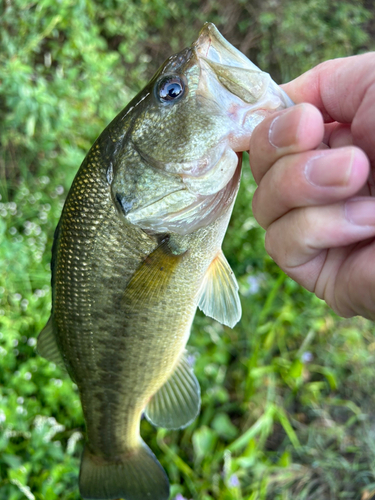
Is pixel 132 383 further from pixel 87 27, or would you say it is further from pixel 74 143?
pixel 87 27

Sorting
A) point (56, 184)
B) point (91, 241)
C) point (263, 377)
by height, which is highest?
point (91, 241)

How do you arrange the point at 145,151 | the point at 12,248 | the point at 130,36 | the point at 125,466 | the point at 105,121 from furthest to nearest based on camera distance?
the point at 130,36 < the point at 105,121 < the point at 12,248 < the point at 125,466 < the point at 145,151

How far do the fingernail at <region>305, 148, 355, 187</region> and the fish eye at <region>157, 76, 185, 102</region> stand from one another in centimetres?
47

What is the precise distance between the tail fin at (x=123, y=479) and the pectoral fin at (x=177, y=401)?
0.17 metres

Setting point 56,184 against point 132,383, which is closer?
point 132,383

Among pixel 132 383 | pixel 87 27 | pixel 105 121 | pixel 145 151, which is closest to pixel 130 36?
pixel 87 27

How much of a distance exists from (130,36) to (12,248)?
2.71 m

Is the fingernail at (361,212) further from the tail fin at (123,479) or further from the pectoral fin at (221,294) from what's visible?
the tail fin at (123,479)

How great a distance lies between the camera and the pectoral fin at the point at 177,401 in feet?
5.20

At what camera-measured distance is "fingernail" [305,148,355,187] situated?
890mm

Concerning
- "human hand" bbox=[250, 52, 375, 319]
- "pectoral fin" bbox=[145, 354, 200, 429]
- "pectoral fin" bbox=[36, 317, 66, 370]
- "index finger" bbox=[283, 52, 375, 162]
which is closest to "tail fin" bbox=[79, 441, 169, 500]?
"pectoral fin" bbox=[145, 354, 200, 429]

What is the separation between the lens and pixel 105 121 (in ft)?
10.4

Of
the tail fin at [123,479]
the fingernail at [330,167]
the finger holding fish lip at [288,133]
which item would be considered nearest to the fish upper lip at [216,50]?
the finger holding fish lip at [288,133]

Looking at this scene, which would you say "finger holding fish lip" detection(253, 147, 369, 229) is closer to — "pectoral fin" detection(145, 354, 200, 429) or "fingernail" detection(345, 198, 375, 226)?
"fingernail" detection(345, 198, 375, 226)
